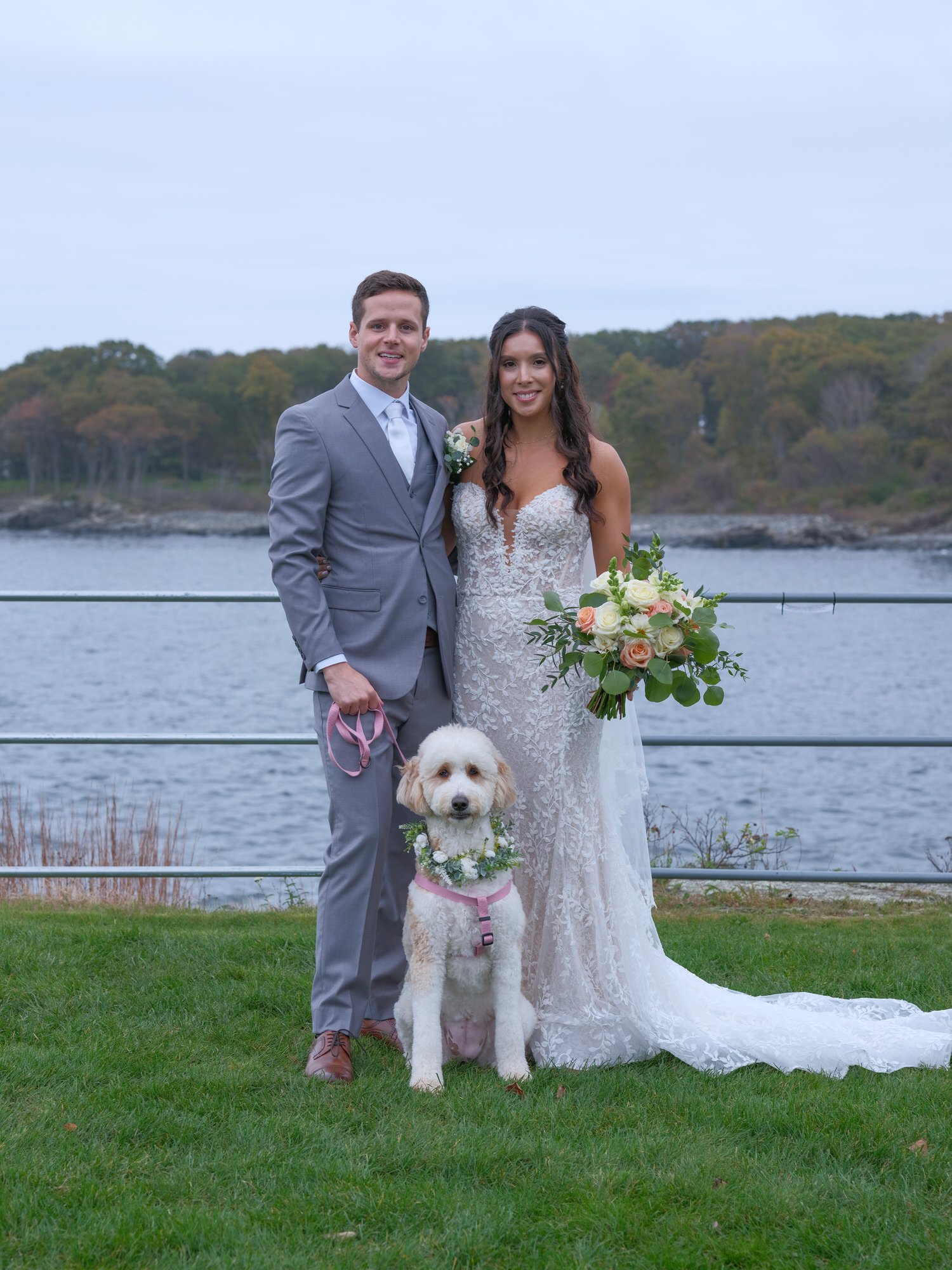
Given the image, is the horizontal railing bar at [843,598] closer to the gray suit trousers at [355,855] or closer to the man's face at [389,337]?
the gray suit trousers at [355,855]

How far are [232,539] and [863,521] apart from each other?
29.8m

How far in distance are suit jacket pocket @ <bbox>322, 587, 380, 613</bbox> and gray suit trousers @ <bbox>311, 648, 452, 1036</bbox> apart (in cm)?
28

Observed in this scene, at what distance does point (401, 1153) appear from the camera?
320 centimetres

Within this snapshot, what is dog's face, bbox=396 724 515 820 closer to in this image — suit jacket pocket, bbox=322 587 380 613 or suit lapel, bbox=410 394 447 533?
suit jacket pocket, bbox=322 587 380 613

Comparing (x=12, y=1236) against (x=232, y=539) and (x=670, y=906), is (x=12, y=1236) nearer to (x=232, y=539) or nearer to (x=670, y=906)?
(x=670, y=906)

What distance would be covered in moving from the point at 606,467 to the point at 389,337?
850mm

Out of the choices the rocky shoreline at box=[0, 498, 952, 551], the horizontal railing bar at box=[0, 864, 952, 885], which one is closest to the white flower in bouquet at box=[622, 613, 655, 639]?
the horizontal railing bar at box=[0, 864, 952, 885]

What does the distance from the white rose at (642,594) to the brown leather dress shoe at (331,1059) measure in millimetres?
1623

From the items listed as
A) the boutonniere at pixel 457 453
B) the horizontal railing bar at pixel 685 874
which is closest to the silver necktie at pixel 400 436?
the boutonniere at pixel 457 453

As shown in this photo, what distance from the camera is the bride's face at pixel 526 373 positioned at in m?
4.12

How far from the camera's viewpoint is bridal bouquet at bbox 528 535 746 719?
3709 mm

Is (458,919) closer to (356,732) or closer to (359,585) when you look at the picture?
(356,732)

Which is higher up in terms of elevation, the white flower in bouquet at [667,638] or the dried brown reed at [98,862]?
the white flower in bouquet at [667,638]

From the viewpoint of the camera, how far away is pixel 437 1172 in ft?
10.2
